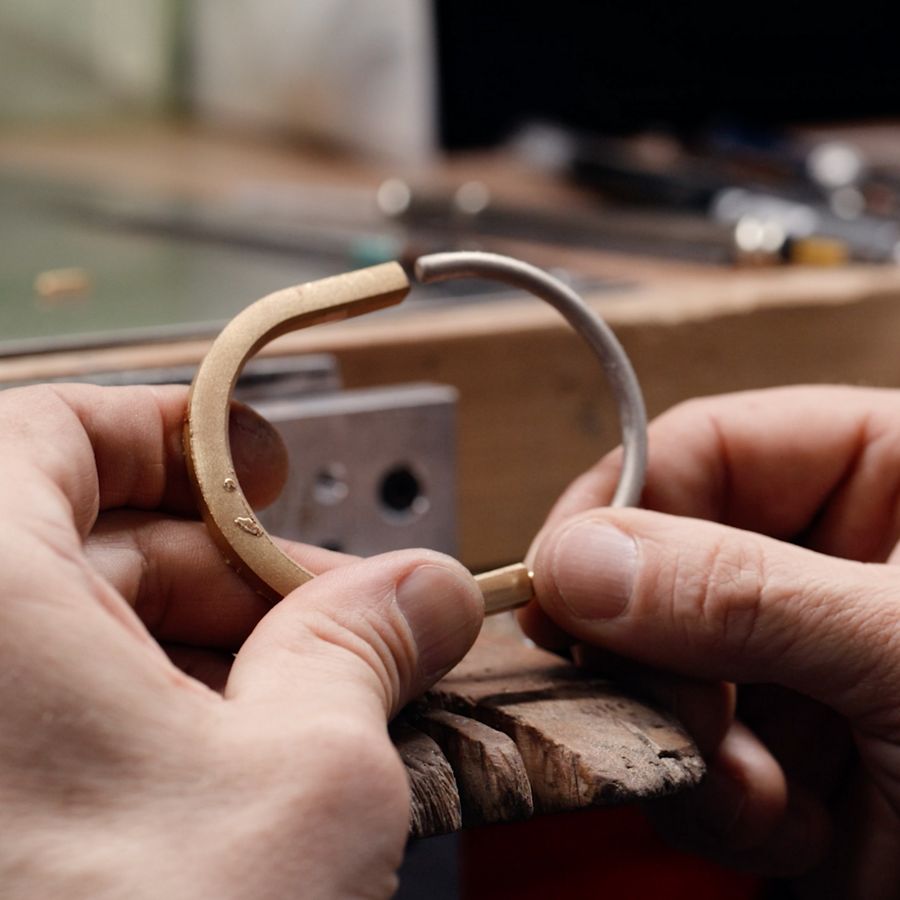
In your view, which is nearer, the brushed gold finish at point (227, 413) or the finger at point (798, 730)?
the brushed gold finish at point (227, 413)

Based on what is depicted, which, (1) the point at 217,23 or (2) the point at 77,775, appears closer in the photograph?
(2) the point at 77,775

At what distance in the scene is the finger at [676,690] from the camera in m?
0.54

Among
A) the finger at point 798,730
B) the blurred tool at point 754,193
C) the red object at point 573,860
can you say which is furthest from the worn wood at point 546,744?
the blurred tool at point 754,193

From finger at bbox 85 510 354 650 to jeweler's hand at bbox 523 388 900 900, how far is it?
0.38 ft

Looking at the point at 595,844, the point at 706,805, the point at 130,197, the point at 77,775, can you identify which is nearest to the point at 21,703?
the point at 77,775

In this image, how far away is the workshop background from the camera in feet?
2.14

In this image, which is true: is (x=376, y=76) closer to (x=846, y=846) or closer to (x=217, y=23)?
(x=217, y=23)

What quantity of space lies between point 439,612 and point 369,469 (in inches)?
7.7

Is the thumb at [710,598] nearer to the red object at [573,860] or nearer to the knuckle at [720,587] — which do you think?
the knuckle at [720,587]

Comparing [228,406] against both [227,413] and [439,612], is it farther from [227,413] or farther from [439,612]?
[439,612]

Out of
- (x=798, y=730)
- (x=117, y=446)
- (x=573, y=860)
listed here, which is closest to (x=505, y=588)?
(x=117, y=446)

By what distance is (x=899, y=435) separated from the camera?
0.67 m

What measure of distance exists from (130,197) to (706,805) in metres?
0.83

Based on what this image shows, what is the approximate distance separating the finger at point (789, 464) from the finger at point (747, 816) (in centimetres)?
11
